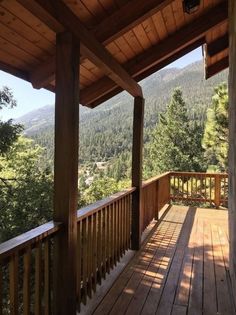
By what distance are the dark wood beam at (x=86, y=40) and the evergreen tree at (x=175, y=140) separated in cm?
1860

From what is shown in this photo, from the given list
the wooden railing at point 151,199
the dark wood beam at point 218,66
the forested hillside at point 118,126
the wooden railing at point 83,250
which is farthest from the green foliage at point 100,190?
the dark wood beam at point 218,66

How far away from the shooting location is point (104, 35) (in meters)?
3.07

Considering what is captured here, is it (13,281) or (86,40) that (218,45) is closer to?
(86,40)

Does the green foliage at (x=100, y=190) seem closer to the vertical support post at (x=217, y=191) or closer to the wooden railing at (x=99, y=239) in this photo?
the vertical support post at (x=217, y=191)

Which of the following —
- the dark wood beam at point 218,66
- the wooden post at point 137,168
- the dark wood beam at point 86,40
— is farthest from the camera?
the dark wood beam at point 218,66

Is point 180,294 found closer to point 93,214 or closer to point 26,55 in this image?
point 93,214

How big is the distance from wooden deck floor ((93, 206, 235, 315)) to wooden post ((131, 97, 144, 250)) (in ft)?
0.89

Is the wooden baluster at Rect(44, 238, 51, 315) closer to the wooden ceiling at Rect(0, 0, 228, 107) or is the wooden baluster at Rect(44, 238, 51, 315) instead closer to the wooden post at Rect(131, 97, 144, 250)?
the wooden ceiling at Rect(0, 0, 228, 107)

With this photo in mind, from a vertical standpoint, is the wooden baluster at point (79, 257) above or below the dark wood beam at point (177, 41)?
below

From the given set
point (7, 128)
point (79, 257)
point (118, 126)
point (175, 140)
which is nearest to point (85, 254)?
point (79, 257)

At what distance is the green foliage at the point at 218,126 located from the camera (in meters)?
13.5

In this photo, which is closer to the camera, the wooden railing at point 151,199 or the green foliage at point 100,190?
the wooden railing at point 151,199

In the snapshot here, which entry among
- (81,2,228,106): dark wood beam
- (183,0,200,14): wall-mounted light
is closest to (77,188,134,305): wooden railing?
(81,2,228,106): dark wood beam

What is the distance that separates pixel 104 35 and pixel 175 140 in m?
20.2
